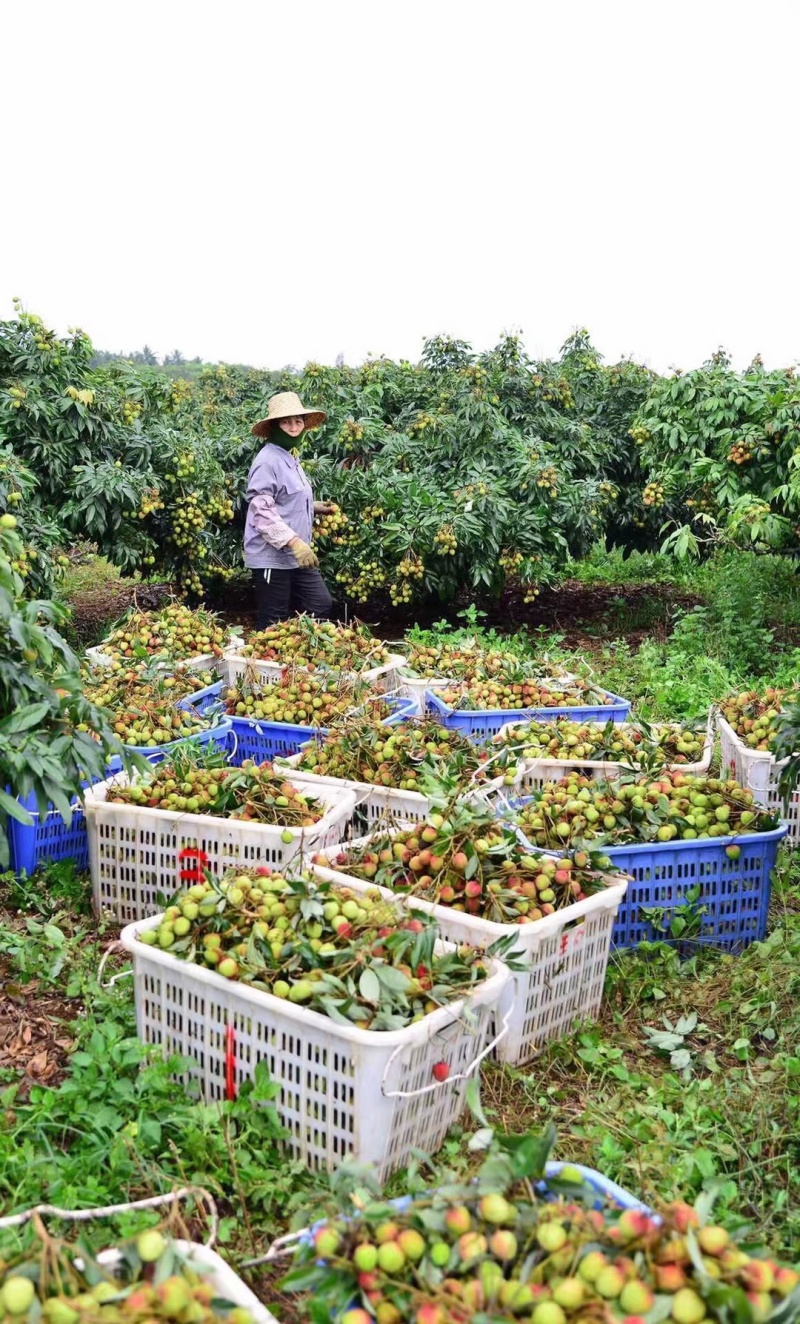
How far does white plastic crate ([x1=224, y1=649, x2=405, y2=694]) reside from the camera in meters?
5.45

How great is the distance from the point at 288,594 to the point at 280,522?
1.61 feet

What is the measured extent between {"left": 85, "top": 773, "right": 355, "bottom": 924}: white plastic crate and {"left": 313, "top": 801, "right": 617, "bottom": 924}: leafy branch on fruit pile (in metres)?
0.26

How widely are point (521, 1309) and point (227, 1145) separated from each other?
42.7 inches

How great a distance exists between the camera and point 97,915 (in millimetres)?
4008

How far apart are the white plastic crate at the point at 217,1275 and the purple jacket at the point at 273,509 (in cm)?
541

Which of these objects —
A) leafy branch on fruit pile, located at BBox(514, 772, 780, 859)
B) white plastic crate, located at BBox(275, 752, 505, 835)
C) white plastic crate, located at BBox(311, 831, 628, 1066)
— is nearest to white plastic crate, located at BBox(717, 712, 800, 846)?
leafy branch on fruit pile, located at BBox(514, 772, 780, 859)

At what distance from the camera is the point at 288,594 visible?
287 inches

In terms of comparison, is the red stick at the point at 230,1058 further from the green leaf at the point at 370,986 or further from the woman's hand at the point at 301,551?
the woman's hand at the point at 301,551

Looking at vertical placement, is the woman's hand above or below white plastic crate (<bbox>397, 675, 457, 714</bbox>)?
above

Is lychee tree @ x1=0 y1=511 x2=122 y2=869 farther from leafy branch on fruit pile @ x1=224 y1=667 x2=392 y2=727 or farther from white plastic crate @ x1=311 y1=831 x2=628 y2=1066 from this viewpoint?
leafy branch on fruit pile @ x1=224 y1=667 x2=392 y2=727

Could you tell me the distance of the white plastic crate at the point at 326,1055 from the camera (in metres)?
2.51

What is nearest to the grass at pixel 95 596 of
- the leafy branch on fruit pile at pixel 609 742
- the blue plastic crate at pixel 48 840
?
the blue plastic crate at pixel 48 840

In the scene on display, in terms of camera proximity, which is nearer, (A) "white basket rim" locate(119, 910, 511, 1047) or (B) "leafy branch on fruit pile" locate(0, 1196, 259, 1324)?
(B) "leafy branch on fruit pile" locate(0, 1196, 259, 1324)

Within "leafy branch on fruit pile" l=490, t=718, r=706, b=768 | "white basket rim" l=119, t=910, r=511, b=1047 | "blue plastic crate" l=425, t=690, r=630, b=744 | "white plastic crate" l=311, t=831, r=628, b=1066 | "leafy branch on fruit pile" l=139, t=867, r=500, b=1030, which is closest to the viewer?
"white basket rim" l=119, t=910, r=511, b=1047
